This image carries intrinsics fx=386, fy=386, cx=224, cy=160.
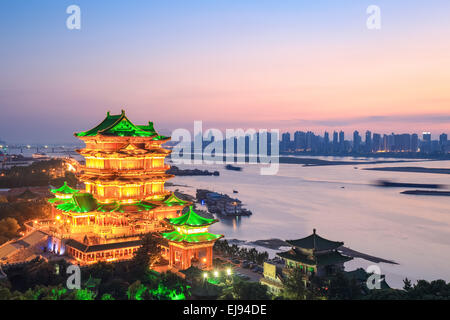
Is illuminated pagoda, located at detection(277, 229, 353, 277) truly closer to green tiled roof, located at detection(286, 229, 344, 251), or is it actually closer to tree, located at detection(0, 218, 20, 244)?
green tiled roof, located at detection(286, 229, 344, 251)

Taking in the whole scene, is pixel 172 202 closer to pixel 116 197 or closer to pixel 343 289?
pixel 116 197

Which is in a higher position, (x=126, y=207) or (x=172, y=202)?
(x=172, y=202)

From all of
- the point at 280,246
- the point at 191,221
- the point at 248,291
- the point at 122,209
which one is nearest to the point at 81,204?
the point at 122,209

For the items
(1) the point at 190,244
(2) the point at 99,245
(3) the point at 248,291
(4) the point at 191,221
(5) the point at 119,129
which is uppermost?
(5) the point at 119,129

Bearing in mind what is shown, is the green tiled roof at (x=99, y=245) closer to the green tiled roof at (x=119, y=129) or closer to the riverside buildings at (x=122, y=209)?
Answer: the riverside buildings at (x=122, y=209)

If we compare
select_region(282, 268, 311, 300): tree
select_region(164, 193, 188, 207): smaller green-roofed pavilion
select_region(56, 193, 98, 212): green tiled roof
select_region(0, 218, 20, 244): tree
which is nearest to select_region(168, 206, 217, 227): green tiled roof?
select_region(164, 193, 188, 207): smaller green-roofed pavilion
